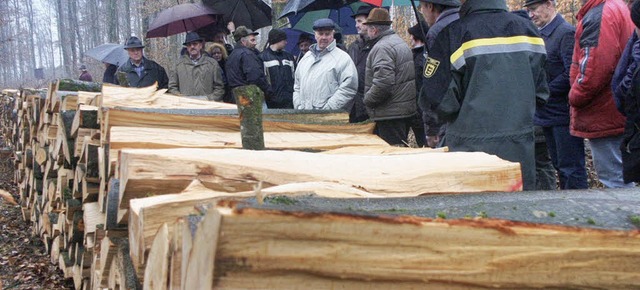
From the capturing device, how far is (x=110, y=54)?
1212 cm

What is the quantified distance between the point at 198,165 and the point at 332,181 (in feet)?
1.73

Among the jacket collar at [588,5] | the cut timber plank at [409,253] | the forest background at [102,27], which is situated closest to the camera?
the cut timber plank at [409,253]

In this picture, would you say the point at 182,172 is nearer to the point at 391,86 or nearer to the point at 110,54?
the point at 391,86

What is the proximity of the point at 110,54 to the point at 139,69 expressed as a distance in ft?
11.5

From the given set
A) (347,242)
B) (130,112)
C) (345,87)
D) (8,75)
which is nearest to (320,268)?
(347,242)

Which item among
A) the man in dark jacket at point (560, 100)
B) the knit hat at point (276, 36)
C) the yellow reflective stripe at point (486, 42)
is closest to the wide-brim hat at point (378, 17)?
the man in dark jacket at point (560, 100)

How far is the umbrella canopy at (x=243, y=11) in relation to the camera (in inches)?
397

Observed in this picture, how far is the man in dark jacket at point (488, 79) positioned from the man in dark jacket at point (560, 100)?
4.92 feet

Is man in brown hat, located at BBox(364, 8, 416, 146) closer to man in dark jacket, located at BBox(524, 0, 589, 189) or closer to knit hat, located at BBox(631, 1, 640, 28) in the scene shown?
man in dark jacket, located at BBox(524, 0, 589, 189)

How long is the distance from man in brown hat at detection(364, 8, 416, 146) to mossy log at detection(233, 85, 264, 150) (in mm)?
3146

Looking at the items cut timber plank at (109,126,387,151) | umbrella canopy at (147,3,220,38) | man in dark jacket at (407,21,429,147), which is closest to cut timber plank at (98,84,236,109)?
cut timber plank at (109,126,387,151)

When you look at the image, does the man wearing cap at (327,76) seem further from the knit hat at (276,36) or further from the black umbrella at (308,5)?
the knit hat at (276,36)

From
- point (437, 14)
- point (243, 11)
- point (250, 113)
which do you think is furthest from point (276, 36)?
point (250, 113)

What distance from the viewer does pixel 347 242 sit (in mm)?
1434
